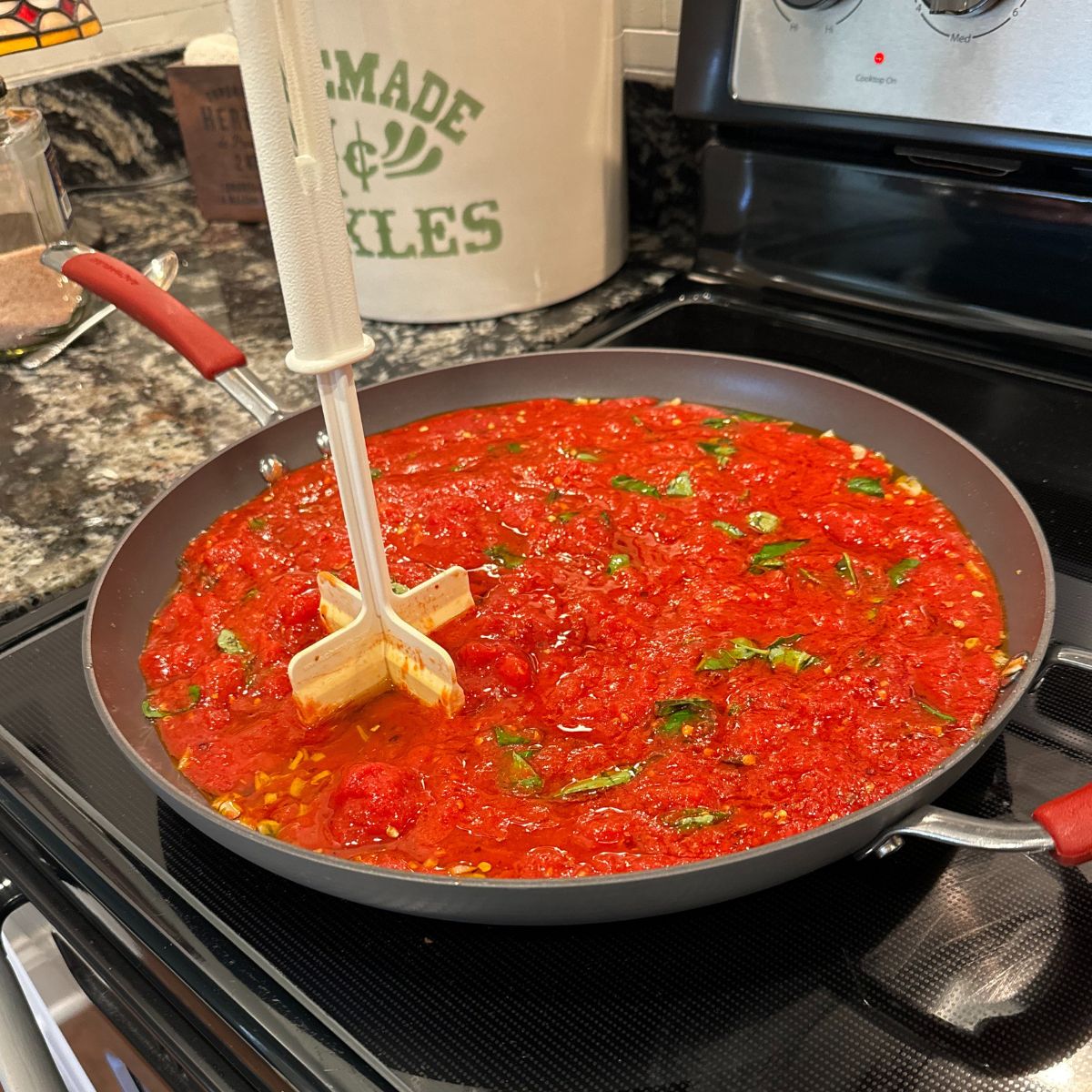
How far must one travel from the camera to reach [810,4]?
128 cm

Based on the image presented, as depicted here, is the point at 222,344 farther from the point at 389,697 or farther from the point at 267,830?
the point at 267,830

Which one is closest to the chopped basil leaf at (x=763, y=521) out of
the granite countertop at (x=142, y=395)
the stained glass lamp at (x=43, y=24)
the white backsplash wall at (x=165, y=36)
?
the granite countertop at (x=142, y=395)

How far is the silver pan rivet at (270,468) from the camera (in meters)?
1.27

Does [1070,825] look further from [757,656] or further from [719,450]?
[719,450]

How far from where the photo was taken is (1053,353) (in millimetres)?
1359

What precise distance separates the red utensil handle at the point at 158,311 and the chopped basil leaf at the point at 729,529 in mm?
593

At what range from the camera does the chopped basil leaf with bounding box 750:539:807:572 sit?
1.09 metres

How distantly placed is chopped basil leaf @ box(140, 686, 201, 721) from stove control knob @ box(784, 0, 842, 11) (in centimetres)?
108

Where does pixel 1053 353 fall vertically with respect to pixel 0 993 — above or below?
above

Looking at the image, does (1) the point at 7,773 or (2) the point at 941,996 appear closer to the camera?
(2) the point at 941,996

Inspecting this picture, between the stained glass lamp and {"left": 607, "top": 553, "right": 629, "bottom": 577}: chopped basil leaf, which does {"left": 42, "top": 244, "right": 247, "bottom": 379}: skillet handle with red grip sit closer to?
{"left": 607, "top": 553, "right": 629, "bottom": 577}: chopped basil leaf

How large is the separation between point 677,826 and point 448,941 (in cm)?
19

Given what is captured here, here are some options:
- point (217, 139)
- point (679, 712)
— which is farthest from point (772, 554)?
point (217, 139)

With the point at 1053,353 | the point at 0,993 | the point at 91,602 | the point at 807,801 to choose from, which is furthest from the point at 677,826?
the point at 1053,353
